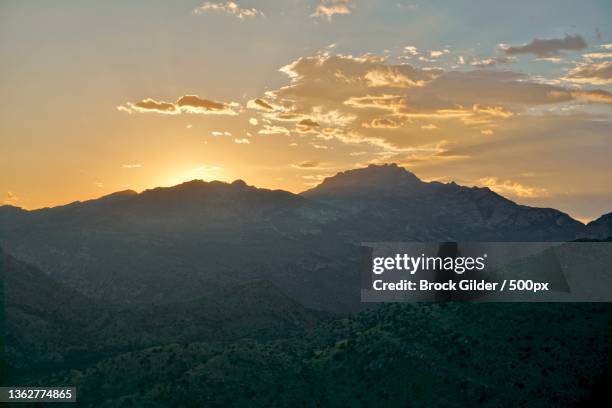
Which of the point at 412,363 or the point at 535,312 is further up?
the point at 535,312

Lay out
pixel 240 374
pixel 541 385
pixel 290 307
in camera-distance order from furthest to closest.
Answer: pixel 290 307 < pixel 240 374 < pixel 541 385

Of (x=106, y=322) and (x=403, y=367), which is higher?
(x=403, y=367)

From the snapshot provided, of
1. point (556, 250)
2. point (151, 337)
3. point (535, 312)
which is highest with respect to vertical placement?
point (556, 250)

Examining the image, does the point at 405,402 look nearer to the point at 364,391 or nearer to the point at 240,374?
the point at 364,391

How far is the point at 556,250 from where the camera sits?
122438 millimetres

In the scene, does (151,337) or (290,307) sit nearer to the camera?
(151,337)

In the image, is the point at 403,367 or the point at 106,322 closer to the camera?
the point at 403,367

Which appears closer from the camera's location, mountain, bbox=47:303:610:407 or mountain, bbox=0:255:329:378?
mountain, bbox=47:303:610:407

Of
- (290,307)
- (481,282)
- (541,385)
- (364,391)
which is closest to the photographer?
(541,385)

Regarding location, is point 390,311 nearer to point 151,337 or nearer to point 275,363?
point 275,363

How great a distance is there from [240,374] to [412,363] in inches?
1112

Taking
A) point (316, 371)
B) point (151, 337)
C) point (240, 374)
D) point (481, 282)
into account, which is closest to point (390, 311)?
point (481, 282)

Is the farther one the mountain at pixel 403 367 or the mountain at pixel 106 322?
the mountain at pixel 106 322

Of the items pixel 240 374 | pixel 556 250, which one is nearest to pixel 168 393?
pixel 240 374
